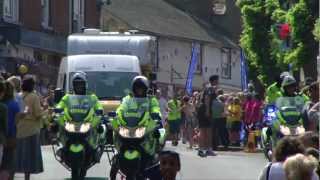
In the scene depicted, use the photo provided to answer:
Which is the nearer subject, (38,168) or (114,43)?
(38,168)

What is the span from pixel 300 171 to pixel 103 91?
55.3 ft

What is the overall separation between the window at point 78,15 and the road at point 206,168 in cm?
2570

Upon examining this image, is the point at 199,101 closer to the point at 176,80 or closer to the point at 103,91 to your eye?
the point at 103,91

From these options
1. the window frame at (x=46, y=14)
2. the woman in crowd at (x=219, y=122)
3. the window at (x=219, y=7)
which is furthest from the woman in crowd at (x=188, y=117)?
the window at (x=219, y=7)

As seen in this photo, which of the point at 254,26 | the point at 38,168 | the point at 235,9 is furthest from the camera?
the point at 235,9

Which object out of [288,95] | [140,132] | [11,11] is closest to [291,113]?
[288,95]

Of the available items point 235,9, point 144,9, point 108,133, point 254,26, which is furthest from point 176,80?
point 108,133

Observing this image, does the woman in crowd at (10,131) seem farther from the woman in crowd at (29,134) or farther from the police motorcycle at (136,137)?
the woman in crowd at (29,134)

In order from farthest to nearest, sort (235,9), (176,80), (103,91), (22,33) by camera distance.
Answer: (235,9) → (176,80) → (22,33) → (103,91)

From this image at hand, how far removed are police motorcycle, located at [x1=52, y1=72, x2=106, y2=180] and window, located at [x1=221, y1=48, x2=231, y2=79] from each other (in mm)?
57021

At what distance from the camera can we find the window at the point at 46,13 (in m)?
45.8

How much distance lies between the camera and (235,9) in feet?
263

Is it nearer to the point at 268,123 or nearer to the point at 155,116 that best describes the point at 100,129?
the point at 155,116

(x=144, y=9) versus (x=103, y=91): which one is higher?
(x=144, y=9)
